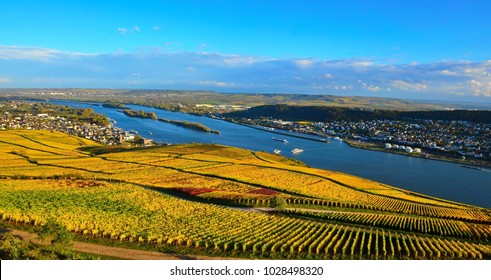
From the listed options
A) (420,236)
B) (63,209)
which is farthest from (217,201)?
(420,236)

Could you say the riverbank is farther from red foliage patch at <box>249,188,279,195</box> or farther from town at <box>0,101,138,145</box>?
red foliage patch at <box>249,188,279,195</box>

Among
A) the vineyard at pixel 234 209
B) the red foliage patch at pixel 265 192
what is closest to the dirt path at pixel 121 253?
the vineyard at pixel 234 209

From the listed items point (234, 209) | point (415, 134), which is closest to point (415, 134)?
point (415, 134)

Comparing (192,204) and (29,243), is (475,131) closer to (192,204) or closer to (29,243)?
(192,204)

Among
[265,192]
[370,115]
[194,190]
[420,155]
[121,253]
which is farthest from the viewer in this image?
[370,115]

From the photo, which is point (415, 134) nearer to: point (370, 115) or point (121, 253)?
point (370, 115)

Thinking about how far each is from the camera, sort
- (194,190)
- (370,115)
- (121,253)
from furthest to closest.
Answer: (370,115) → (194,190) → (121,253)

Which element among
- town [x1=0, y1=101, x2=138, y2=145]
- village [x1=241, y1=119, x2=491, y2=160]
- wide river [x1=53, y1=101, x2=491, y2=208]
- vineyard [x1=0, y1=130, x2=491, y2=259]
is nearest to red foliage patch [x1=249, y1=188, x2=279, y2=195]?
vineyard [x1=0, y1=130, x2=491, y2=259]

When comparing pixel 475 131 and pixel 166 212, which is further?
pixel 475 131
